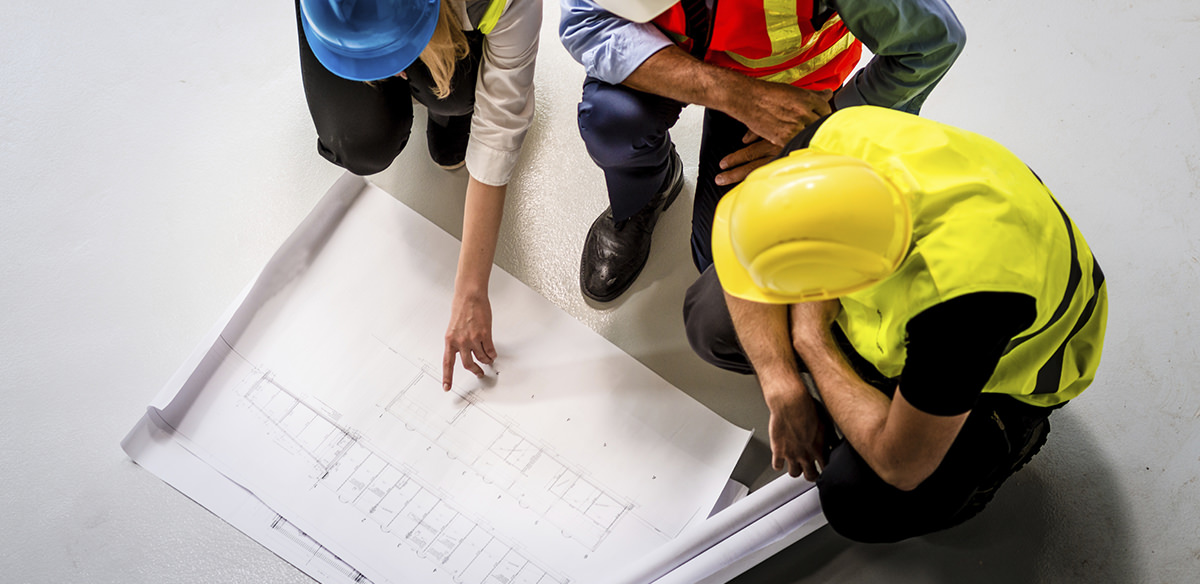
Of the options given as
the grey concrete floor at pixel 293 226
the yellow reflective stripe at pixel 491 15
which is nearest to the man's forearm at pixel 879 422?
the grey concrete floor at pixel 293 226

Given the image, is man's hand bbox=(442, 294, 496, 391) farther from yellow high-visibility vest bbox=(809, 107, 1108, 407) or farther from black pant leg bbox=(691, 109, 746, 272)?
yellow high-visibility vest bbox=(809, 107, 1108, 407)

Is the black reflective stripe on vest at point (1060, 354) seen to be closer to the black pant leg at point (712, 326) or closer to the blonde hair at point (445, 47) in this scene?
the black pant leg at point (712, 326)

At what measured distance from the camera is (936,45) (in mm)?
1052

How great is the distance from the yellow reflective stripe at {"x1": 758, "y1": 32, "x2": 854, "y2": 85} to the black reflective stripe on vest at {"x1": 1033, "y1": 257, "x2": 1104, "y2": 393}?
48 cm

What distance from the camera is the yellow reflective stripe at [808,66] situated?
1175mm

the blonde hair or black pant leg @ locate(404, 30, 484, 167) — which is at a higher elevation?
the blonde hair

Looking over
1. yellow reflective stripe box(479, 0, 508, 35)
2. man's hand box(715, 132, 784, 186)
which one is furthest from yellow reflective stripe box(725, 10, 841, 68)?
yellow reflective stripe box(479, 0, 508, 35)

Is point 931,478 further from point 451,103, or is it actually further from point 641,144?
point 451,103

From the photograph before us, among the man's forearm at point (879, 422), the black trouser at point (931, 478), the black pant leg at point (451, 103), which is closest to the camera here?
the man's forearm at point (879, 422)

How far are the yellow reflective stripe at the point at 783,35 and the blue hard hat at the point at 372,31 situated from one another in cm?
45

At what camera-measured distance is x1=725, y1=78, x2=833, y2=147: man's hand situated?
3.63 ft

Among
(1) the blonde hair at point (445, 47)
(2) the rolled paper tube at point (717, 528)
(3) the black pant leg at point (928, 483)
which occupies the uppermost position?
(1) the blonde hair at point (445, 47)

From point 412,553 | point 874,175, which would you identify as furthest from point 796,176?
point 412,553

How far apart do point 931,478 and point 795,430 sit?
190 mm
